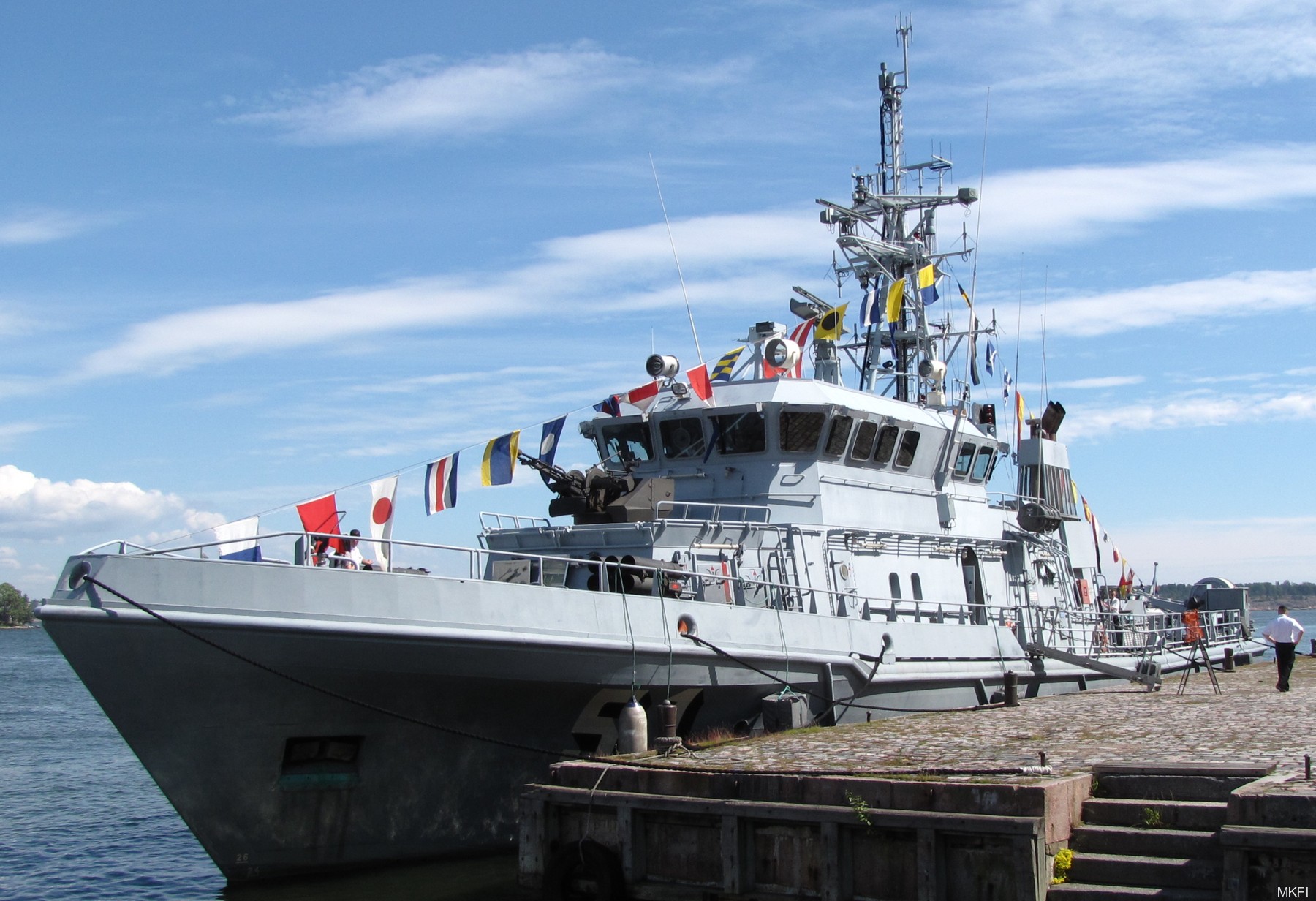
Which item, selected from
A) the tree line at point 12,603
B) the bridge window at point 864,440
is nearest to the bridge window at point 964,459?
the bridge window at point 864,440

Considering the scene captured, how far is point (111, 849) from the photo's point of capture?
15.9 m

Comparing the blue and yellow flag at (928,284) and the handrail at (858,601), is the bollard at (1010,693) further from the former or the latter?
the blue and yellow flag at (928,284)

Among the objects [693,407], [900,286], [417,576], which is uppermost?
[900,286]

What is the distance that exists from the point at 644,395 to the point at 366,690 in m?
5.81

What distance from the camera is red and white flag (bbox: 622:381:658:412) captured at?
15.6 meters

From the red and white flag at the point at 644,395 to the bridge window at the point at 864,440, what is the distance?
2.64 metres

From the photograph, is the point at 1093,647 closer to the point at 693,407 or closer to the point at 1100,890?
the point at 693,407

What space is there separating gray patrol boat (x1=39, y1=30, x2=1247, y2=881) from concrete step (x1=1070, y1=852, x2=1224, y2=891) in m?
5.09

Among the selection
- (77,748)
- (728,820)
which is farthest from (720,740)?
(77,748)

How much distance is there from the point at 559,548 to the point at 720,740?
3561mm

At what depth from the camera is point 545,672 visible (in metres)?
11.7

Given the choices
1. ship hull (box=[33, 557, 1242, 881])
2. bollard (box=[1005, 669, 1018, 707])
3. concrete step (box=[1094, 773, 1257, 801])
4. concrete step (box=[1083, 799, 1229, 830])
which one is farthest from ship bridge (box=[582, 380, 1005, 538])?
concrete step (box=[1083, 799, 1229, 830])

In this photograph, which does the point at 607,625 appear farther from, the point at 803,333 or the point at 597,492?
the point at 803,333

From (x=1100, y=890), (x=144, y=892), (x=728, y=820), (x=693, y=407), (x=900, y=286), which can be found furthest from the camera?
(x=900, y=286)
